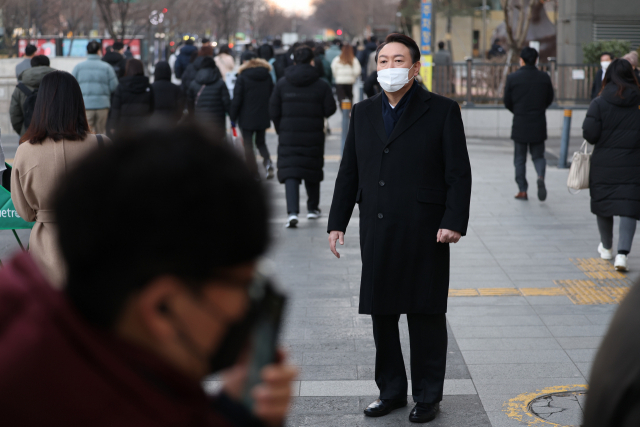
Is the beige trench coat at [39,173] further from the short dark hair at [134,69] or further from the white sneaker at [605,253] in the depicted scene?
the short dark hair at [134,69]

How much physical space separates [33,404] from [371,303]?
2945mm

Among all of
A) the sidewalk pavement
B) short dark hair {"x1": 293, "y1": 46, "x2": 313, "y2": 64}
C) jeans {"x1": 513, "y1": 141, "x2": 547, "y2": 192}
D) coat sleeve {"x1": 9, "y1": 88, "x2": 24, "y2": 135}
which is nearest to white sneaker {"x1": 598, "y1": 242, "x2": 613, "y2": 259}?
the sidewalk pavement

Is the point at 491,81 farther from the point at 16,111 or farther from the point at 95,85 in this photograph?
the point at 16,111

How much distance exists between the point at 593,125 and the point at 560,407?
3517 mm

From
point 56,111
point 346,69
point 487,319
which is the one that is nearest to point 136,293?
point 56,111

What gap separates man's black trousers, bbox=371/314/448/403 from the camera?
388cm

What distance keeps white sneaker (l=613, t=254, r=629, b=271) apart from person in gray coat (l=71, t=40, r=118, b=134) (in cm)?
782

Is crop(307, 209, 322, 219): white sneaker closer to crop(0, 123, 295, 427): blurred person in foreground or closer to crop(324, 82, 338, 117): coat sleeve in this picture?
crop(324, 82, 338, 117): coat sleeve

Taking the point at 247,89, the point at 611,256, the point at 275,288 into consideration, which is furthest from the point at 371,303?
the point at 247,89

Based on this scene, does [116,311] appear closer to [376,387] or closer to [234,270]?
[234,270]

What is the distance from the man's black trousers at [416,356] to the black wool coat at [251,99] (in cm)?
758

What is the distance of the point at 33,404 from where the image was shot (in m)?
0.99

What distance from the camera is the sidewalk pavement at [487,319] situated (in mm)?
4082

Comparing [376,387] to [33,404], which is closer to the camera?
[33,404]
